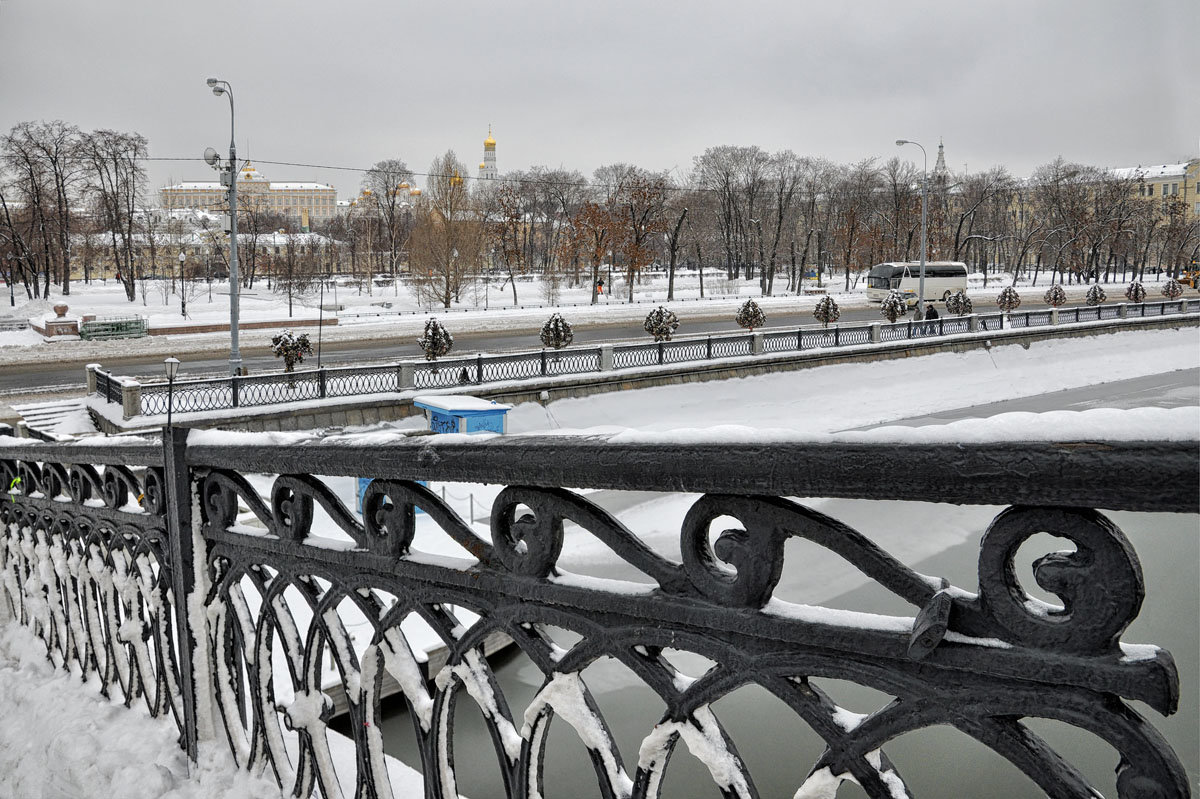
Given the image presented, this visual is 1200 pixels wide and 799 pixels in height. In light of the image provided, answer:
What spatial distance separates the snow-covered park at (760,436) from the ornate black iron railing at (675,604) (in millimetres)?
30

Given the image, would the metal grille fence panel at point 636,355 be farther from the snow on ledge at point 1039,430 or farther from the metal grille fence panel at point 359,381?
the snow on ledge at point 1039,430

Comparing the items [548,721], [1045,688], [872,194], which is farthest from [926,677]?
[872,194]

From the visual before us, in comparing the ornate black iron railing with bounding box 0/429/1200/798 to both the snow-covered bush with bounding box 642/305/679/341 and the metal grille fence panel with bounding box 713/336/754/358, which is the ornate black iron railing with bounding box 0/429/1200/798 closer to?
the metal grille fence panel with bounding box 713/336/754/358

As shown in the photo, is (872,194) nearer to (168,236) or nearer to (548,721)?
(168,236)

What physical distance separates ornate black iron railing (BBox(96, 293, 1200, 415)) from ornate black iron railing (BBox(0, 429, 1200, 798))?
17260mm

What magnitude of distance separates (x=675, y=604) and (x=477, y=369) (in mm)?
21273

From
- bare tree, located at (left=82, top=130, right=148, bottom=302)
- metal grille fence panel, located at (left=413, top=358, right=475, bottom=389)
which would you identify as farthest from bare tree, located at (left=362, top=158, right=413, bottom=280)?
metal grille fence panel, located at (left=413, top=358, right=475, bottom=389)

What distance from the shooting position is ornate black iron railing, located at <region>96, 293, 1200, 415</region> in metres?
18.2

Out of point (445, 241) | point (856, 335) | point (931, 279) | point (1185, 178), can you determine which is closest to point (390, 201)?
point (445, 241)

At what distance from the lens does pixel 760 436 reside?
3.18 ft

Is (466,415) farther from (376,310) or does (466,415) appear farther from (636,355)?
(376,310)

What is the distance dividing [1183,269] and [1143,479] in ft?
208

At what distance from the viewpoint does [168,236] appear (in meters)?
58.6

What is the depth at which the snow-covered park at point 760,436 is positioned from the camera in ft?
3.11
